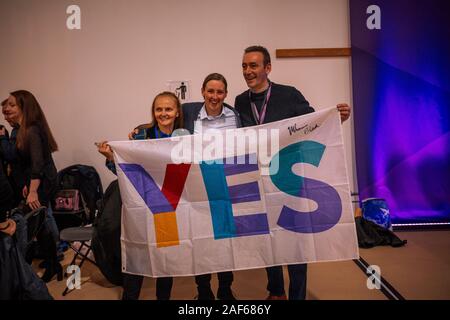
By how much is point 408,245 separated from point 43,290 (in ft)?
9.86

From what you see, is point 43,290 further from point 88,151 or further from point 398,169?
point 398,169

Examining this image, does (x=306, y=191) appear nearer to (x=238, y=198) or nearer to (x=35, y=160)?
(x=238, y=198)

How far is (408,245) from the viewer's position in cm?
324

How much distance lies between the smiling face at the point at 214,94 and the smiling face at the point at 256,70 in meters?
0.21

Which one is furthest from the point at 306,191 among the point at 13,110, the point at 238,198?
the point at 13,110

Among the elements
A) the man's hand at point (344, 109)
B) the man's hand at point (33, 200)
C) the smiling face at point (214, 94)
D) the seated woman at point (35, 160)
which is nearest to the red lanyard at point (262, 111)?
the smiling face at point (214, 94)

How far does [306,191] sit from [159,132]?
914 mm

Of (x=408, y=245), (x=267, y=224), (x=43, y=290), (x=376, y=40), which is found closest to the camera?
(x=43, y=290)

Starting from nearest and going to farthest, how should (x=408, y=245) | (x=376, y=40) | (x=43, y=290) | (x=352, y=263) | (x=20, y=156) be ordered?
(x=43, y=290), (x=20, y=156), (x=352, y=263), (x=408, y=245), (x=376, y=40)

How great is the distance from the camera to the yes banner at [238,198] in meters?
1.94

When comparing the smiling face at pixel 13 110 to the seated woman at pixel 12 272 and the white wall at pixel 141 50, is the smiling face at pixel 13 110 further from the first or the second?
the seated woman at pixel 12 272

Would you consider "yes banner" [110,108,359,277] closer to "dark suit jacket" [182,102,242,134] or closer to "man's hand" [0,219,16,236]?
"dark suit jacket" [182,102,242,134]

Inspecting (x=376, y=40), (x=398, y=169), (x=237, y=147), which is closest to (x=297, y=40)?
(x=376, y=40)

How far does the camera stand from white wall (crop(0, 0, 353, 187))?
3.62m
